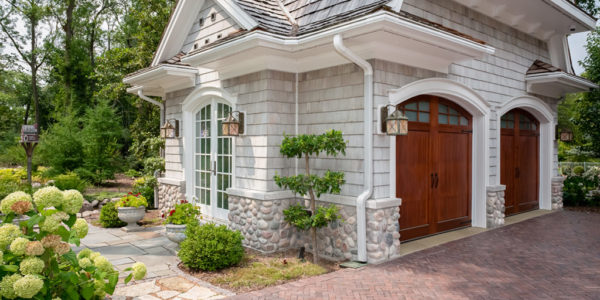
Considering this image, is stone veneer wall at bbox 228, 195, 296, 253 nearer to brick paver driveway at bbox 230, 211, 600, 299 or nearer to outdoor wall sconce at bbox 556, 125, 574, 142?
brick paver driveway at bbox 230, 211, 600, 299

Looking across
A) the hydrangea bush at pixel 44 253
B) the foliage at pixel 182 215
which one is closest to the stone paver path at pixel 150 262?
the foliage at pixel 182 215

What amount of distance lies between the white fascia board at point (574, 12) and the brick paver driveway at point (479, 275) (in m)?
4.72

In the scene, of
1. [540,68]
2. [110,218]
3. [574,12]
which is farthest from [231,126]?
[574,12]

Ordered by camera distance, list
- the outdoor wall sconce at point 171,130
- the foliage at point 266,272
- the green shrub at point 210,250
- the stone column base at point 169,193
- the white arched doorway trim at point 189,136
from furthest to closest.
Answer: the outdoor wall sconce at point 171,130 → the stone column base at point 169,193 → the white arched doorway trim at point 189,136 → the green shrub at point 210,250 → the foliage at point 266,272

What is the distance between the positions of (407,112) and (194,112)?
14.7ft

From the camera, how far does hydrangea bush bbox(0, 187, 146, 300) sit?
2.44 metres

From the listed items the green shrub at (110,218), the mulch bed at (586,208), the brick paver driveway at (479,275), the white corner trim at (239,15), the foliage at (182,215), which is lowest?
the brick paver driveway at (479,275)

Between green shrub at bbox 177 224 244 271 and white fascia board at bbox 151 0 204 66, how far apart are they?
5139 millimetres

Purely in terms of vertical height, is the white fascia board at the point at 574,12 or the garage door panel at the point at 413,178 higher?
the white fascia board at the point at 574,12

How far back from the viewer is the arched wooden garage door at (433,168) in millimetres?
6438

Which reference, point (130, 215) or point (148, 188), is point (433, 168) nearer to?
point (130, 215)

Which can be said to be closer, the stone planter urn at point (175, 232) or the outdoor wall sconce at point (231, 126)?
the stone planter urn at point (175, 232)

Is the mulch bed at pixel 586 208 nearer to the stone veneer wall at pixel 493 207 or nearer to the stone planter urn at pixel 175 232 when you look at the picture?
the stone veneer wall at pixel 493 207

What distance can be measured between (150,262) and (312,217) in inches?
97.2
